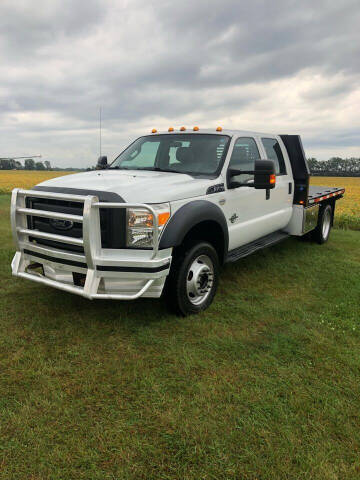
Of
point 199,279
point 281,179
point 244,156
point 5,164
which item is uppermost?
point 5,164

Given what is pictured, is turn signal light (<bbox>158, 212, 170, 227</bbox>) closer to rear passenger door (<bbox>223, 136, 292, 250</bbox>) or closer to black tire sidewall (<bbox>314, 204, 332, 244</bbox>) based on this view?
rear passenger door (<bbox>223, 136, 292, 250</bbox>)

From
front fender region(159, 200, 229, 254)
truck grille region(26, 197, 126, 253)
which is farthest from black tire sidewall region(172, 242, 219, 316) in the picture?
truck grille region(26, 197, 126, 253)

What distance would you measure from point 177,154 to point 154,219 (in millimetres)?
1785

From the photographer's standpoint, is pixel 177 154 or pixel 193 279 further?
pixel 177 154

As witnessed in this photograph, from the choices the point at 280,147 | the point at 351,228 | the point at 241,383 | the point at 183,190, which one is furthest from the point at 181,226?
the point at 351,228

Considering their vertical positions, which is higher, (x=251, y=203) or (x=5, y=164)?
(x=5, y=164)

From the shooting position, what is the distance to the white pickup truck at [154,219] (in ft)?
10.4

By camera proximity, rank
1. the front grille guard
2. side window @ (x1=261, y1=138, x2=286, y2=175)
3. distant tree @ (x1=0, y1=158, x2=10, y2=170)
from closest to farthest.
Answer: the front grille guard, side window @ (x1=261, y1=138, x2=286, y2=175), distant tree @ (x1=0, y1=158, x2=10, y2=170)

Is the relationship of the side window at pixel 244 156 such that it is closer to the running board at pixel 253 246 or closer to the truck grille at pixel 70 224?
the running board at pixel 253 246

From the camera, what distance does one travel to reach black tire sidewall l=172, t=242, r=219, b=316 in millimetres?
3553

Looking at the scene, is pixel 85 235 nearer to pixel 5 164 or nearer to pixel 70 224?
pixel 70 224

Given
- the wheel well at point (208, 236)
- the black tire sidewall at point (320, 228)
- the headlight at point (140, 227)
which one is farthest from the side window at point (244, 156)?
the black tire sidewall at point (320, 228)

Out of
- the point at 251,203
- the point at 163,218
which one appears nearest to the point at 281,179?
the point at 251,203

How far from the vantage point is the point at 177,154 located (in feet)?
15.0
